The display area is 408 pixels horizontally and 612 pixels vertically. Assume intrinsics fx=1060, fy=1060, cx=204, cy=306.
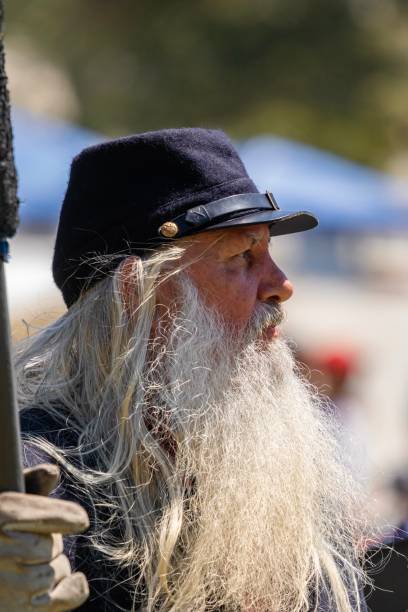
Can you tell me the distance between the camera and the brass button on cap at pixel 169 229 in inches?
90.1

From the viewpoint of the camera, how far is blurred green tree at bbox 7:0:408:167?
18.0 meters

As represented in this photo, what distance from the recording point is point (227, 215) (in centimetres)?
232

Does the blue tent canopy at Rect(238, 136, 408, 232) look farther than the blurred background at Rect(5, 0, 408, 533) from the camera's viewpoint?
No

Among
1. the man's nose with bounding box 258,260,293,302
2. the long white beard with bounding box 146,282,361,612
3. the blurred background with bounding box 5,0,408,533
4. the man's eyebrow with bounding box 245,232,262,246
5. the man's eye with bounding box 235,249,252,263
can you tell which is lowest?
the long white beard with bounding box 146,282,361,612

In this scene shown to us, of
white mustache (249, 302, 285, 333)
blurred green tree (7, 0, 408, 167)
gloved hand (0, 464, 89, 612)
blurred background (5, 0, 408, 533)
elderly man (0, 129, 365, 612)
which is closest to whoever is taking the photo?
gloved hand (0, 464, 89, 612)

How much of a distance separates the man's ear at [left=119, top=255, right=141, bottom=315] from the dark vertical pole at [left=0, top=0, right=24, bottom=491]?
0.80m

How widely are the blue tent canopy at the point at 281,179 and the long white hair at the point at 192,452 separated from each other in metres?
4.53

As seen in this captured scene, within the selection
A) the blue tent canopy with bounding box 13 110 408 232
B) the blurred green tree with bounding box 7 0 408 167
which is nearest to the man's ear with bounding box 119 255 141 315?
the blue tent canopy with bounding box 13 110 408 232

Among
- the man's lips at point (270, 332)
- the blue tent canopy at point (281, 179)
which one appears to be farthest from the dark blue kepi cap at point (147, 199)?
the blue tent canopy at point (281, 179)

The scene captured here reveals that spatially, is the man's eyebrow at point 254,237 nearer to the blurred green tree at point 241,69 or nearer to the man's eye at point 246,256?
the man's eye at point 246,256

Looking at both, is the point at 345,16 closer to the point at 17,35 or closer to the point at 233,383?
the point at 17,35

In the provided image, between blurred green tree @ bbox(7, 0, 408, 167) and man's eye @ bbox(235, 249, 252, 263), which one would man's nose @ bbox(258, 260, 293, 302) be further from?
blurred green tree @ bbox(7, 0, 408, 167)

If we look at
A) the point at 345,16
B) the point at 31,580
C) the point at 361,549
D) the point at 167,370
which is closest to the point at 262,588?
the point at 361,549

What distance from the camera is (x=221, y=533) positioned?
2.15 meters
